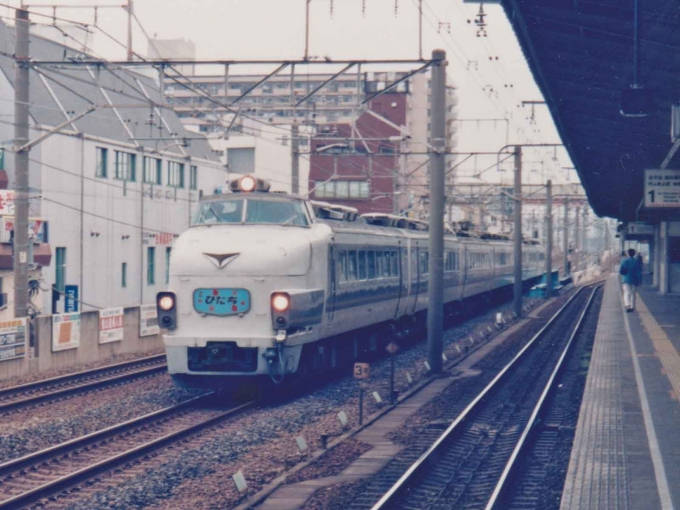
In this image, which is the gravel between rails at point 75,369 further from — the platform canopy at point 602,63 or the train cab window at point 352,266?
the platform canopy at point 602,63

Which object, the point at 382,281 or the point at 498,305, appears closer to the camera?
the point at 382,281

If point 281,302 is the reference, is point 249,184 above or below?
above

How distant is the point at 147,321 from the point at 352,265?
777 cm

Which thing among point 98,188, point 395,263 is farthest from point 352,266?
point 98,188

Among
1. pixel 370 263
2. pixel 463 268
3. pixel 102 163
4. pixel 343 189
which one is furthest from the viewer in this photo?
pixel 343 189

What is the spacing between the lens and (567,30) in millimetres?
12242

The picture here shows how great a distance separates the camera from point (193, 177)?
48.2 m

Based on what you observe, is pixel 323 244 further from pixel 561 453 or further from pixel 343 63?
pixel 561 453

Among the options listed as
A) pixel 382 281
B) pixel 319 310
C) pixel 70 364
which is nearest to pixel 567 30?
pixel 319 310

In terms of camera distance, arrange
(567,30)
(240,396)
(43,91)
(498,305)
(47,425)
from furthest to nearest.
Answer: (498,305) < (43,91) < (240,396) < (47,425) < (567,30)

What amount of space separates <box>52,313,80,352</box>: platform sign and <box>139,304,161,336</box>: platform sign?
3.05m

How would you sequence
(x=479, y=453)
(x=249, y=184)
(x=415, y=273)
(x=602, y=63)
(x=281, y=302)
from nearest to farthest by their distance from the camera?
(x=479, y=453) → (x=602, y=63) → (x=281, y=302) → (x=249, y=184) → (x=415, y=273)

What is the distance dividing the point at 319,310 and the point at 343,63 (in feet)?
13.9

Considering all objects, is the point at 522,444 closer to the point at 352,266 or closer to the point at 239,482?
the point at 239,482
